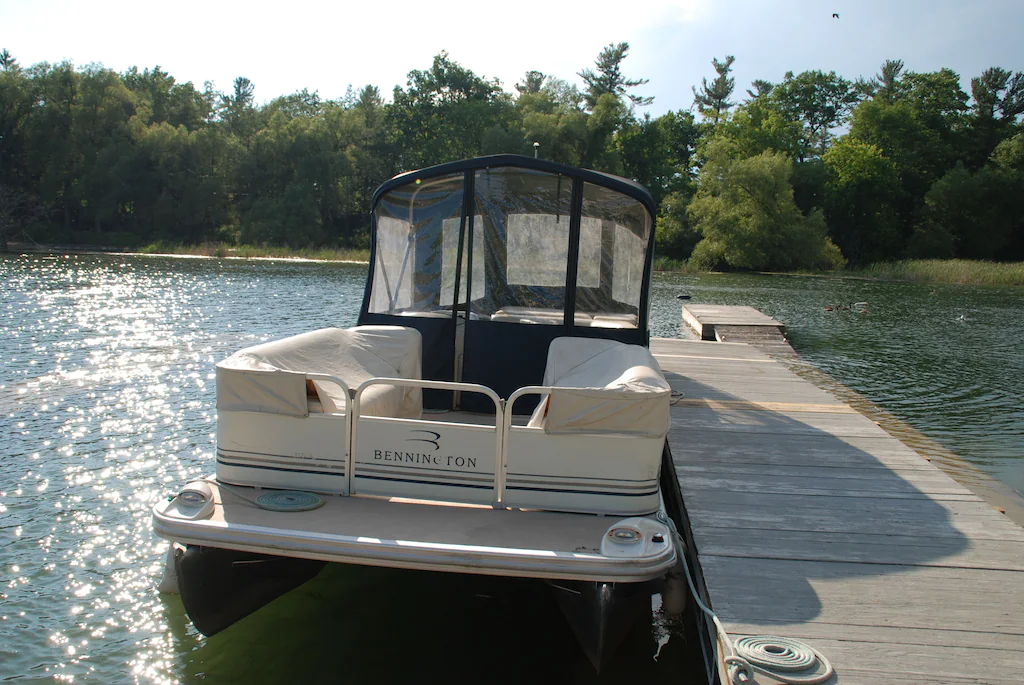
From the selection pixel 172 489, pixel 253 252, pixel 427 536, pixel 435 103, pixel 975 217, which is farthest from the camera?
pixel 435 103

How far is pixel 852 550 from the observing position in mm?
4945

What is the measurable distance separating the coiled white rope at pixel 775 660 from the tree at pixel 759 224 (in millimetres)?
52358

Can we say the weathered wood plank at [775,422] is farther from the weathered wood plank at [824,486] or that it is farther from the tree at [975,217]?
the tree at [975,217]

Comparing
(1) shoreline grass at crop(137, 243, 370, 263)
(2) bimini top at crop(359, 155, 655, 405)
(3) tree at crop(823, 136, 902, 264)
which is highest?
(3) tree at crop(823, 136, 902, 264)

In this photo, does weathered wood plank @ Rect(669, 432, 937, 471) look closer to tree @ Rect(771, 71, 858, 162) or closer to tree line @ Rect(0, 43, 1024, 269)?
tree line @ Rect(0, 43, 1024, 269)

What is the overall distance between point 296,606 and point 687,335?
15082mm

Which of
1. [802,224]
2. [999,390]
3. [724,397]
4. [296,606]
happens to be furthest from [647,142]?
[296,606]

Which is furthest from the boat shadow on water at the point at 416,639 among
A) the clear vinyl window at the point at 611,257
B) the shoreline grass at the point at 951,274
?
the shoreline grass at the point at 951,274

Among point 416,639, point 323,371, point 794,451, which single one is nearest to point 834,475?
point 794,451

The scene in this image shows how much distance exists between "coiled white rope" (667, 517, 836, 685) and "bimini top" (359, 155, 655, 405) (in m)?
3.53

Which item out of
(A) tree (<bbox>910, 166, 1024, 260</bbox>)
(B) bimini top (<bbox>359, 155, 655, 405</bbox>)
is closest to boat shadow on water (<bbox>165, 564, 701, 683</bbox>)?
(B) bimini top (<bbox>359, 155, 655, 405</bbox>)

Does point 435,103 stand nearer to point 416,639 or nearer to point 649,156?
point 649,156

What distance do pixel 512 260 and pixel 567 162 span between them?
6066 centimetres

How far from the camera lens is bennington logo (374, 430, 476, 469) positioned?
4.74m
